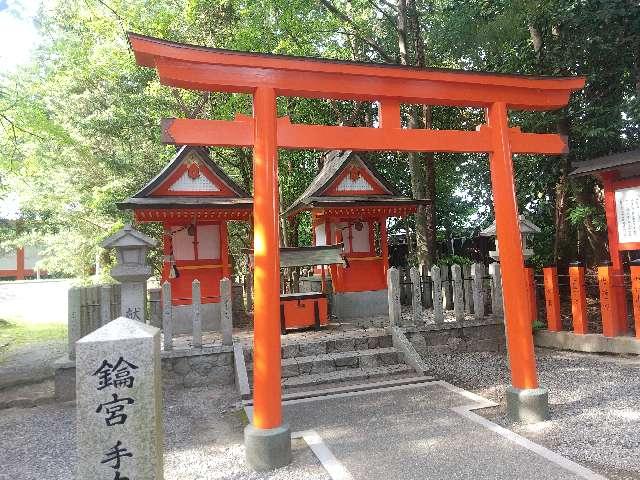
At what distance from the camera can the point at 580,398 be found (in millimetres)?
6449

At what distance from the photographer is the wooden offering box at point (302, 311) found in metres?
10.5

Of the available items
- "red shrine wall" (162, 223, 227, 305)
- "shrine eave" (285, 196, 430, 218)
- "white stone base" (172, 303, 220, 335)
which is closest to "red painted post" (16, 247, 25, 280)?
"red shrine wall" (162, 223, 227, 305)

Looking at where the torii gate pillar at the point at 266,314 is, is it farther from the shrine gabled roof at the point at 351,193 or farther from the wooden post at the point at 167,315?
the shrine gabled roof at the point at 351,193

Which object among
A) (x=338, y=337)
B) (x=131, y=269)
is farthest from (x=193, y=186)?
(x=338, y=337)

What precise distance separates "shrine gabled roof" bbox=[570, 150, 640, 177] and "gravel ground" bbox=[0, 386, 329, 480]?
803cm

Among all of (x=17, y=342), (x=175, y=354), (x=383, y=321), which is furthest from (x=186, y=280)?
(x=17, y=342)

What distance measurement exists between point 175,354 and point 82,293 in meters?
2.07

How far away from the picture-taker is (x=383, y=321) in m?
11.3

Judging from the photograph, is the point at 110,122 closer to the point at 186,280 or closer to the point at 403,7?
the point at 186,280

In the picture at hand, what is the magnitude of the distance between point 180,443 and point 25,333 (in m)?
13.1

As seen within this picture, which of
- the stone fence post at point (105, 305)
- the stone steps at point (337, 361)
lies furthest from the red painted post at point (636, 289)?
the stone fence post at point (105, 305)

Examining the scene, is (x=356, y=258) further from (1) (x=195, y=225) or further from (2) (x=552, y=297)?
(2) (x=552, y=297)

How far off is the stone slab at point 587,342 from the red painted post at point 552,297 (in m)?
0.21

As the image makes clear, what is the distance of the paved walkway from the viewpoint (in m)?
4.33
